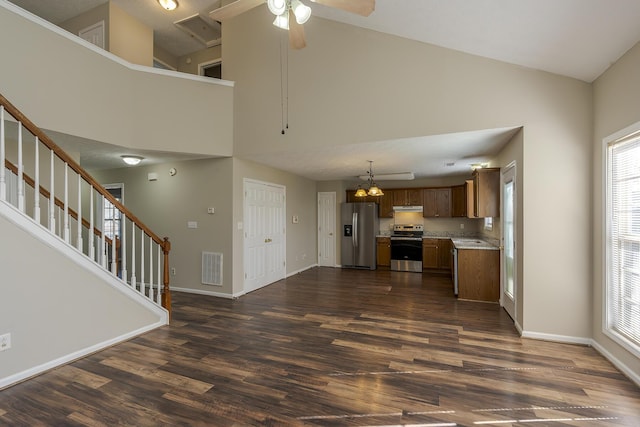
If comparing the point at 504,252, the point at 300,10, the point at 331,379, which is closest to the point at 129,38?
the point at 300,10

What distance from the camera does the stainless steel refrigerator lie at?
779 cm

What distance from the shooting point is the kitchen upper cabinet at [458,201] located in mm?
7234

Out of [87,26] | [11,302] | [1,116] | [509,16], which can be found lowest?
[11,302]

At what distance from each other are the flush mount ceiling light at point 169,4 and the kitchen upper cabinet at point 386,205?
20.1ft

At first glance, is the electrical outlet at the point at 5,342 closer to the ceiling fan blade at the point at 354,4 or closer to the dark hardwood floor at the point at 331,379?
the dark hardwood floor at the point at 331,379

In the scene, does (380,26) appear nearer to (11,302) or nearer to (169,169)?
(169,169)

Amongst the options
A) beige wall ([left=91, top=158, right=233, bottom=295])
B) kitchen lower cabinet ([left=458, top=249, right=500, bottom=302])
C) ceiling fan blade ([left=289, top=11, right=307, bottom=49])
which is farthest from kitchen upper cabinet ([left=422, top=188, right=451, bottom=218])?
ceiling fan blade ([left=289, top=11, right=307, bottom=49])

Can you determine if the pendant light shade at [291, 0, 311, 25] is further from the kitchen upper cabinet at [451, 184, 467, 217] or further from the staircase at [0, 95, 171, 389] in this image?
the kitchen upper cabinet at [451, 184, 467, 217]

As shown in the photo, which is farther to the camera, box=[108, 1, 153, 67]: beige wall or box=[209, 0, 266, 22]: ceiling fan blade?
box=[108, 1, 153, 67]: beige wall

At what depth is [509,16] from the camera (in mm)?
2674

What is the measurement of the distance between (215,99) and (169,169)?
1.64 meters

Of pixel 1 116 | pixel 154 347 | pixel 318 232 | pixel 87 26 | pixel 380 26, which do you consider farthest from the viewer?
pixel 318 232

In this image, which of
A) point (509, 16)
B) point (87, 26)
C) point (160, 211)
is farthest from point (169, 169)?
point (509, 16)

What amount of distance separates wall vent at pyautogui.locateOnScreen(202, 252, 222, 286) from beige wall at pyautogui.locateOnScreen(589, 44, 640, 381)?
507cm
